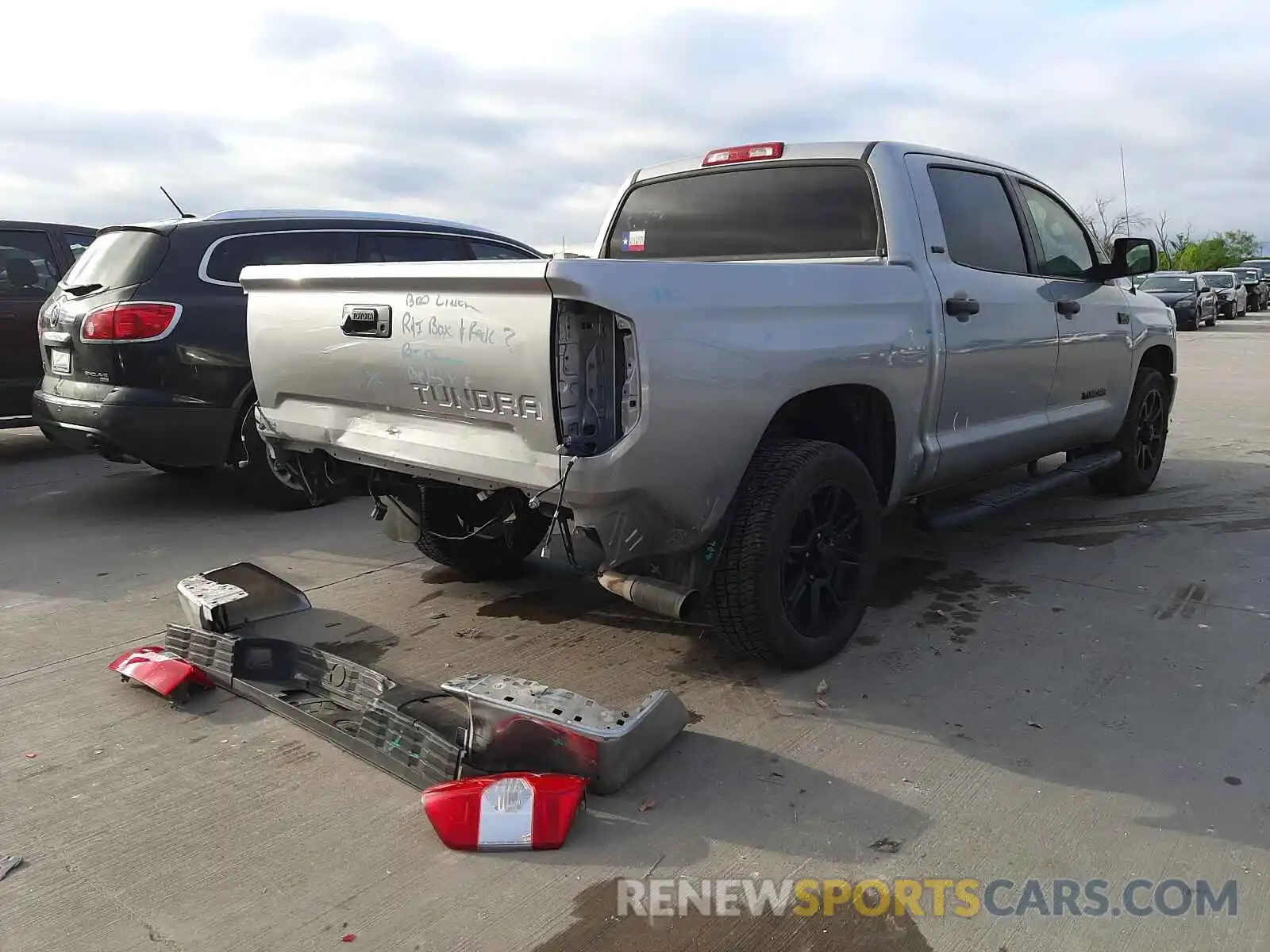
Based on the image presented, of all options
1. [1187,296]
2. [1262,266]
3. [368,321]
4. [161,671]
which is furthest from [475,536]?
[1262,266]

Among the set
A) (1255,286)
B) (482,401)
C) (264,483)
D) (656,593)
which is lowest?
(264,483)

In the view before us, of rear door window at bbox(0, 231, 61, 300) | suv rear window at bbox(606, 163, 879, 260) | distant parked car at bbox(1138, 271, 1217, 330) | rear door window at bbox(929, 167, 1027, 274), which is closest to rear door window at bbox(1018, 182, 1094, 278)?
rear door window at bbox(929, 167, 1027, 274)

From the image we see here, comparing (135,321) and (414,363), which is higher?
(135,321)

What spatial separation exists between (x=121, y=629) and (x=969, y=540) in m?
4.25

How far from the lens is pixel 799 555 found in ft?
12.1

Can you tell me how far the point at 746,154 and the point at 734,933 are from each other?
345 cm

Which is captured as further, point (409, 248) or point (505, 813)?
point (409, 248)

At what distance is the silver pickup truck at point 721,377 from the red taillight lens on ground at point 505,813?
781mm

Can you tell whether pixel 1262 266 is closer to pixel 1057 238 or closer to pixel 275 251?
Answer: pixel 1057 238

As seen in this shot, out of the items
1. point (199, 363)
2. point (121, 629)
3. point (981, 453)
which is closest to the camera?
point (121, 629)

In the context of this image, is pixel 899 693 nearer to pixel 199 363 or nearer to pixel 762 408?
pixel 762 408

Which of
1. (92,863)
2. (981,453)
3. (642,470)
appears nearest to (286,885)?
(92,863)

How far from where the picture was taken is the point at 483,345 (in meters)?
3.17

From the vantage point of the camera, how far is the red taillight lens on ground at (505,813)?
2.69 meters
